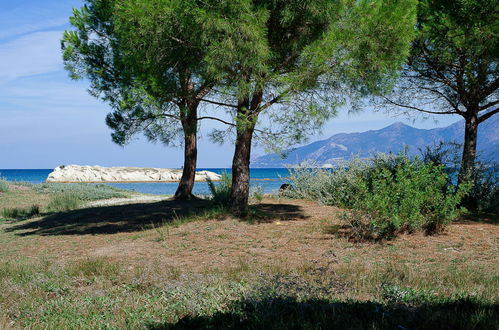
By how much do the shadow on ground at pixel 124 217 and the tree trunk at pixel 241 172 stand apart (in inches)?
14.8

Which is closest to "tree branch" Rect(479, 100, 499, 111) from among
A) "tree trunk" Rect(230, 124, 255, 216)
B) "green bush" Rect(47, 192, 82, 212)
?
"tree trunk" Rect(230, 124, 255, 216)

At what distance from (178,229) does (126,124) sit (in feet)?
23.0

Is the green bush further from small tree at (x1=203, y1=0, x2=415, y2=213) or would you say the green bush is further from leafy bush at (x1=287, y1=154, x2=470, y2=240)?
leafy bush at (x1=287, y1=154, x2=470, y2=240)

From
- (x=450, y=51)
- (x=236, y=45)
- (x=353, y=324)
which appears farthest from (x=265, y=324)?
(x=450, y=51)

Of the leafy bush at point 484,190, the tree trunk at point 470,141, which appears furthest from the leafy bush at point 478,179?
the tree trunk at point 470,141

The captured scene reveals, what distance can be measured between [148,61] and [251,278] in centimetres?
602

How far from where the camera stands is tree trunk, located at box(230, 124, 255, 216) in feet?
34.7

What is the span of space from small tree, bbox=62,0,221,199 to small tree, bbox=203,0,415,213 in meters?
0.76

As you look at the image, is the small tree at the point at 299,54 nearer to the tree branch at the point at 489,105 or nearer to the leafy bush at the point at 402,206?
the leafy bush at the point at 402,206

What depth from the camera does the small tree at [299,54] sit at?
8703mm

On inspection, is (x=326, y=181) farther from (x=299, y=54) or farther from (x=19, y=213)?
(x=19, y=213)

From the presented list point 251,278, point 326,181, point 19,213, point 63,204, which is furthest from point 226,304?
point 19,213

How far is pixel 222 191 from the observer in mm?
13469

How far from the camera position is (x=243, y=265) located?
613 centimetres
